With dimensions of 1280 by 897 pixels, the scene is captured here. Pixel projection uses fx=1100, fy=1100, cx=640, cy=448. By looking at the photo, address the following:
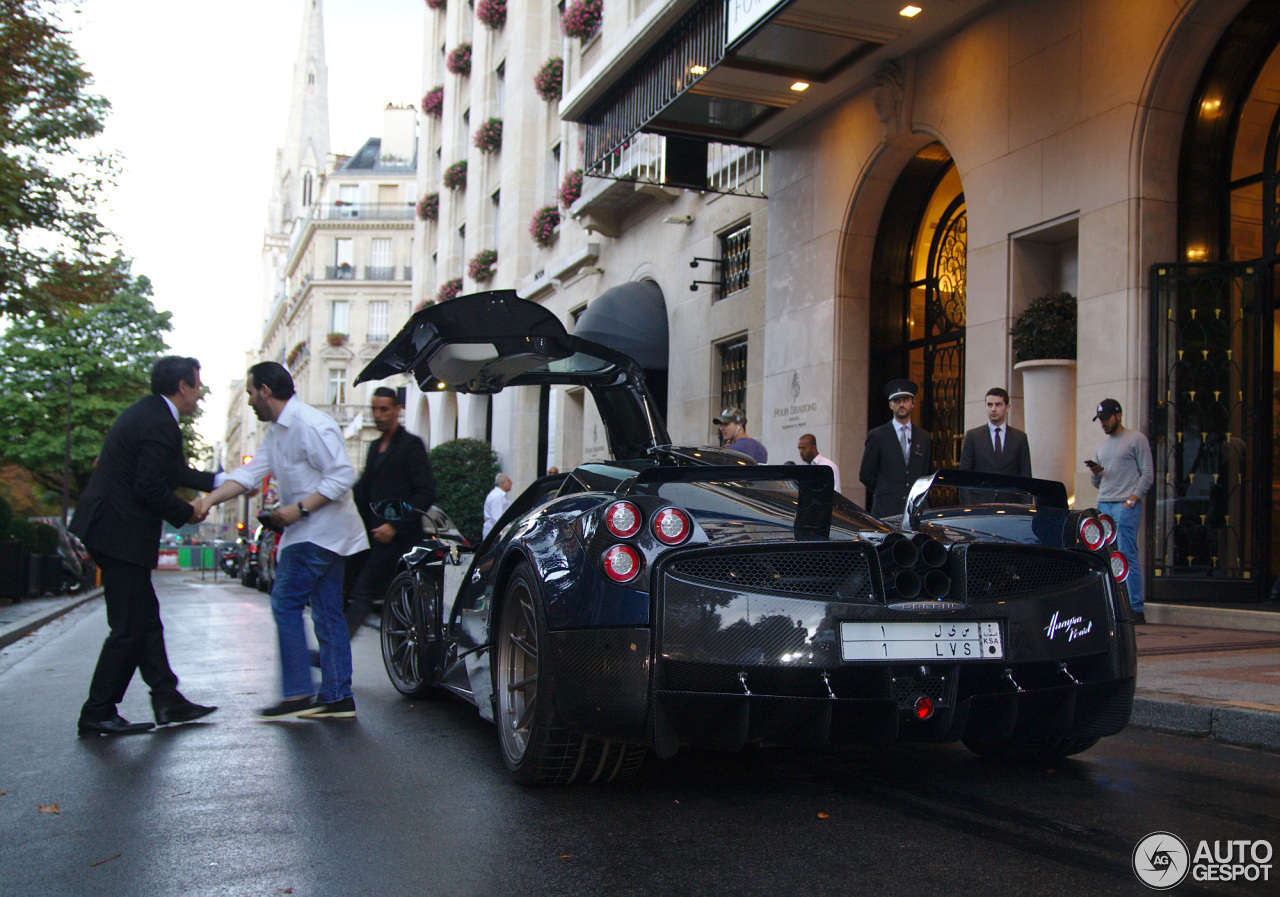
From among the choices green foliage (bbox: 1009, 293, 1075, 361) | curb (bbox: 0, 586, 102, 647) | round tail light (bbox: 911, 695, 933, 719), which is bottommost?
curb (bbox: 0, 586, 102, 647)

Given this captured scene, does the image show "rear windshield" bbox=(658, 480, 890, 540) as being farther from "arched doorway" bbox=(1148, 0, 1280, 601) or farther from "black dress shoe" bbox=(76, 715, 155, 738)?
"arched doorway" bbox=(1148, 0, 1280, 601)

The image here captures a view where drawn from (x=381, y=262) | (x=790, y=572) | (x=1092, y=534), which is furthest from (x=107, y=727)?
(x=381, y=262)

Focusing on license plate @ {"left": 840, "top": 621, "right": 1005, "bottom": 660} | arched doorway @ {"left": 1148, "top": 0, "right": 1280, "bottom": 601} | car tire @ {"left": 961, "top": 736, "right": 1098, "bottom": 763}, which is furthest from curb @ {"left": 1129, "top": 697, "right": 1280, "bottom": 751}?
arched doorway @ {"left": 1148, "top": 0, "right": 1280, "bottom": 601}

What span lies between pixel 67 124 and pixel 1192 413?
15.7 meters

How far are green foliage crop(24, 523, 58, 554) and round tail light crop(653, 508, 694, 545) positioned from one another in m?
16.7

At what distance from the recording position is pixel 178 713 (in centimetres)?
539

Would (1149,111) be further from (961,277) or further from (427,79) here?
(427,79)

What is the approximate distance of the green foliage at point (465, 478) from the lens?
998 inches

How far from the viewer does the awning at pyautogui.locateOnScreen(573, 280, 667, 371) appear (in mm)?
18219

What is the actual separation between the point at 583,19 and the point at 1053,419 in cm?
1488

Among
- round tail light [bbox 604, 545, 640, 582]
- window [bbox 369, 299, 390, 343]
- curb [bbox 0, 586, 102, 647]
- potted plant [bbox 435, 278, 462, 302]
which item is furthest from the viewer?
window [bbox 369, 299, 390, 343]

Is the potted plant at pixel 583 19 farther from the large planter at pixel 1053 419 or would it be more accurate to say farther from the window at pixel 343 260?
the window at pixel 343 260

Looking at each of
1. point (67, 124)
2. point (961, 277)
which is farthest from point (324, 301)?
point (961, 277)

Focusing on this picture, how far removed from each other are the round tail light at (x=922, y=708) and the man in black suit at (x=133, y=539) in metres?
3.53
